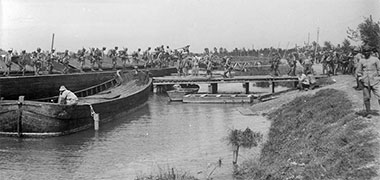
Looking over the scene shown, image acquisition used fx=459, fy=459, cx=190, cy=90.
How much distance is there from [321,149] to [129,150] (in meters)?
8.17

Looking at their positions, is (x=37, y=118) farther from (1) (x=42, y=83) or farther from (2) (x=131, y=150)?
(1) (x=42, y=83)

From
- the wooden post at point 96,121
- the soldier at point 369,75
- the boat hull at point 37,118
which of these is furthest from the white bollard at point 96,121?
the soldier at point 369,75

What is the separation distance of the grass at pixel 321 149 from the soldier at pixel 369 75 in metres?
0.68

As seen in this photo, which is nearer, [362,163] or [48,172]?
[362,163]

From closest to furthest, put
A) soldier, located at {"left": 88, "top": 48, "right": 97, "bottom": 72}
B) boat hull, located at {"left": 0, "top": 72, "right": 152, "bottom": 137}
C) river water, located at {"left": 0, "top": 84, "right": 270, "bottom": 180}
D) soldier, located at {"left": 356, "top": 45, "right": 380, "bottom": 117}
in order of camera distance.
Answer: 1. soldier, located at {"left": 356, "top": 45, "right": 380, "bottom": 117}
2. river water, located at {"left": 0, "top": 84, "right": 270, "bottom": 180}
3. boat hull, located at {"left": 0, "top": 72, "right": 152, "bottom": 137}
4. soldier, located at {"left": 88, "top": 48, "right": 97, "bottom": 72}

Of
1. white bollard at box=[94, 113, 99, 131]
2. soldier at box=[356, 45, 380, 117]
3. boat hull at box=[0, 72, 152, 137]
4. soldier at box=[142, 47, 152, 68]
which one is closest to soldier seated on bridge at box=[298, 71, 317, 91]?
white bollard at box=[94, 113, 99, 131]

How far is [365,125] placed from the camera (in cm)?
1037

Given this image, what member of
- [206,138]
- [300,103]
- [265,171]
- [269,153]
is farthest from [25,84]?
[265,171]

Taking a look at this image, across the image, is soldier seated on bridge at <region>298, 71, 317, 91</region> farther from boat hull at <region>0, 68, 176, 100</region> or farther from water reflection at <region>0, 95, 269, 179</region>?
boat hull at <region>0, 68, 176, 100</region>

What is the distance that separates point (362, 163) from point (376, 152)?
524 mm

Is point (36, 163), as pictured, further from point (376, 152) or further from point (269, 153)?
point (376, 152)

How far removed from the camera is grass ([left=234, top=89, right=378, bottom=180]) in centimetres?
812

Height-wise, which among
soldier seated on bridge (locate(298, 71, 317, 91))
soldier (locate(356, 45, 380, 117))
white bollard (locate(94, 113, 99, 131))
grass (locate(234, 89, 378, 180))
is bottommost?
white bollard (locate(94, 113, 99, 131))

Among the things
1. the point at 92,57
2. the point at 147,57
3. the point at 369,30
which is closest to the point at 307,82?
the point at 369,30
